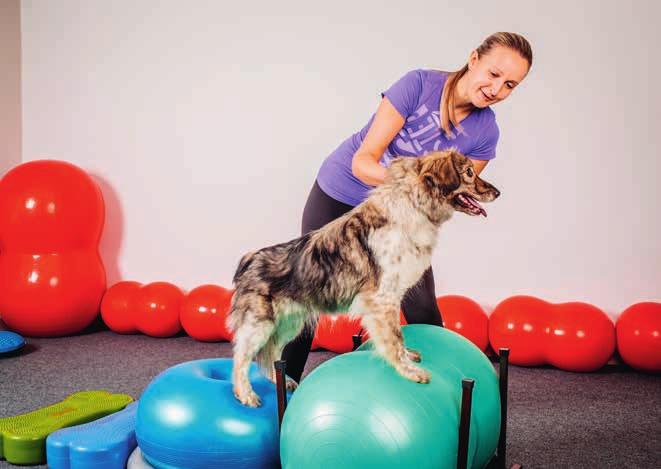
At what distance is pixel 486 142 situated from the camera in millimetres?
2584

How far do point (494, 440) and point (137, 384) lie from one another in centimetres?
222

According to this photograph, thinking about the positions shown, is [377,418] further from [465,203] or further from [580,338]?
[580,338]

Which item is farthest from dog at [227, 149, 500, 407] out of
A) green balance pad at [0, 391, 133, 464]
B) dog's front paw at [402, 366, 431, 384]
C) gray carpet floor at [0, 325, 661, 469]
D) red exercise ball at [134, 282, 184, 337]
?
red exercise ball at [134, 282, 184, 337]

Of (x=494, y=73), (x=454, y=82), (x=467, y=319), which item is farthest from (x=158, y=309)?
(x=494, y=73)

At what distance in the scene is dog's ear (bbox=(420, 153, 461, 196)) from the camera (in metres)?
1.92

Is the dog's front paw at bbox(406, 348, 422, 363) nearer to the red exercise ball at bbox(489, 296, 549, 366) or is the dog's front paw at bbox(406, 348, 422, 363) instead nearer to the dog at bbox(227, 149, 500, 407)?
the dog at bbox(227, 149, 500, 407)

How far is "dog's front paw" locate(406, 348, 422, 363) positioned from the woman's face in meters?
0.99

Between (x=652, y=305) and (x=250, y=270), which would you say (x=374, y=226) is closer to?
(x=250, y=270)

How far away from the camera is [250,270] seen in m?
2.10

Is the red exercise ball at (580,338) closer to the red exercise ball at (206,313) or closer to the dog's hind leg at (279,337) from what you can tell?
the red exercise ball at (206,313)

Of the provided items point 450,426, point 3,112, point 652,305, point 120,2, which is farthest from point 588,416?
point 3,112

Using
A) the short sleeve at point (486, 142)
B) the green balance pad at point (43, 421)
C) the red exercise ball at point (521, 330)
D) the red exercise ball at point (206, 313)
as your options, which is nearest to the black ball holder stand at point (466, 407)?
the short sleeve at point (486, 142)

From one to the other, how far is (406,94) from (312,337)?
3.16 ft

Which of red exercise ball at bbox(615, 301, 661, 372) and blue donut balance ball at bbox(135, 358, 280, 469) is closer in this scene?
blue donut balance ball at bbox(135, 358, 280, 469)
